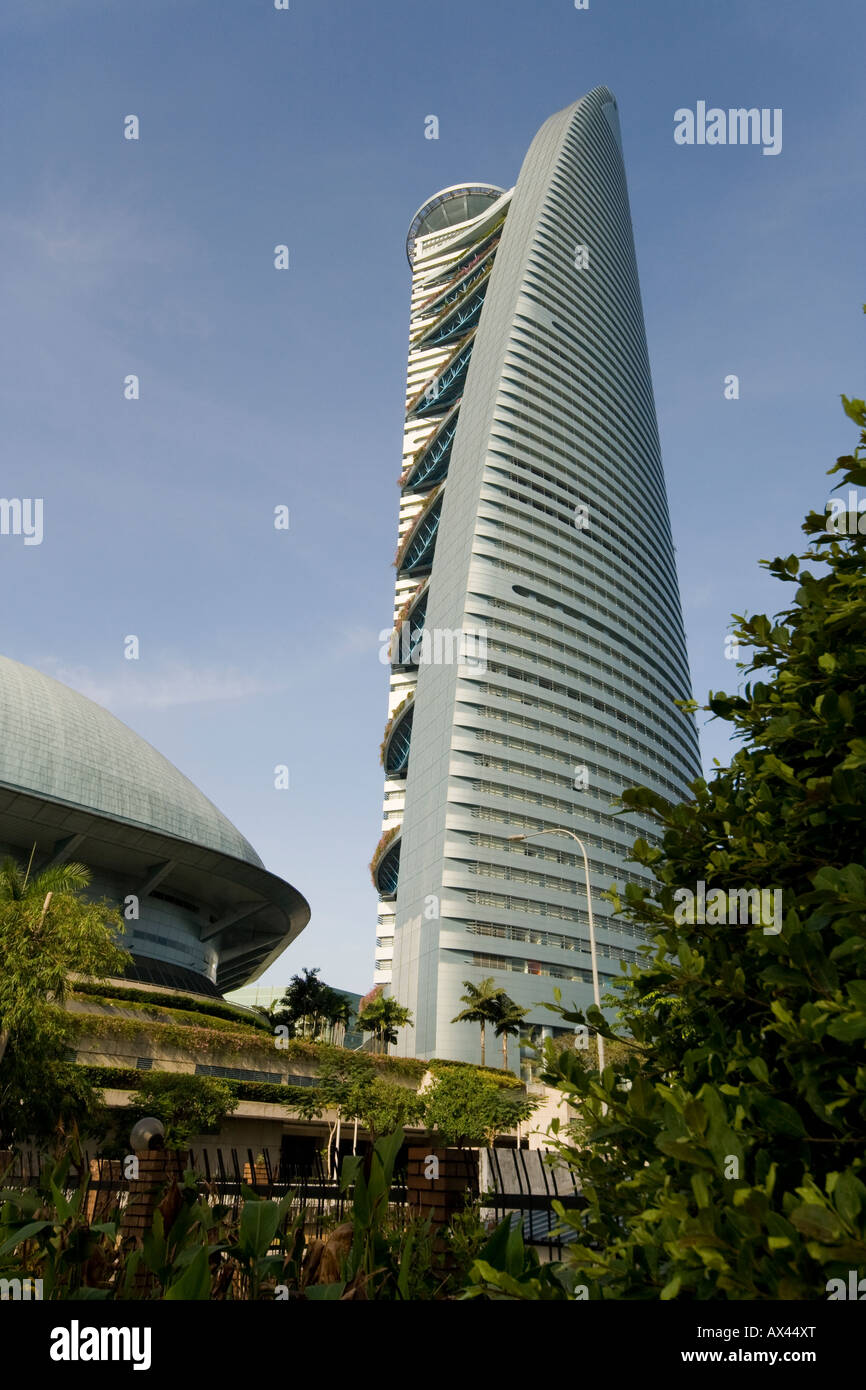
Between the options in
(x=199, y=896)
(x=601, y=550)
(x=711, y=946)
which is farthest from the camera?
(x=601, y=550)

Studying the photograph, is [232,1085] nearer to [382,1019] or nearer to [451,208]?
[382,1019]

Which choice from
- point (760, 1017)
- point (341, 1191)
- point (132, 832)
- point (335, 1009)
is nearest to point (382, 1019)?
point (335, 1009)

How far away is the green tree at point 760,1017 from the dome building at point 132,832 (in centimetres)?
5812

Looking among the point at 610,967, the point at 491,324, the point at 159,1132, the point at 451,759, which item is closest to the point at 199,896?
the point at 451,759

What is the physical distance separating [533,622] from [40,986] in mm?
81196

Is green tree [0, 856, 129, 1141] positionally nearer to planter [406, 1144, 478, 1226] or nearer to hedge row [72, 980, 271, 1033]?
hedge row [72, 980, 271, 1033]

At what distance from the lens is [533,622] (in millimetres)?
102312

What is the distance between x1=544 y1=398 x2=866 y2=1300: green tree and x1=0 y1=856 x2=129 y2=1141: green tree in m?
25.9

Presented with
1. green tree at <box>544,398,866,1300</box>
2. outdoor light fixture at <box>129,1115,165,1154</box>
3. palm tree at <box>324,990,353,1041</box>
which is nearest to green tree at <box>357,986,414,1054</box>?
palm tree at <box>324,990,353,1041</box>

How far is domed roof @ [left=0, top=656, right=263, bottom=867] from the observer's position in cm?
6556

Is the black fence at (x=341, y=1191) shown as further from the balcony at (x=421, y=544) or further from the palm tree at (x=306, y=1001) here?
the balcony at (x=421, y=544)

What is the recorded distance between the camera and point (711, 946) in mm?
4094
